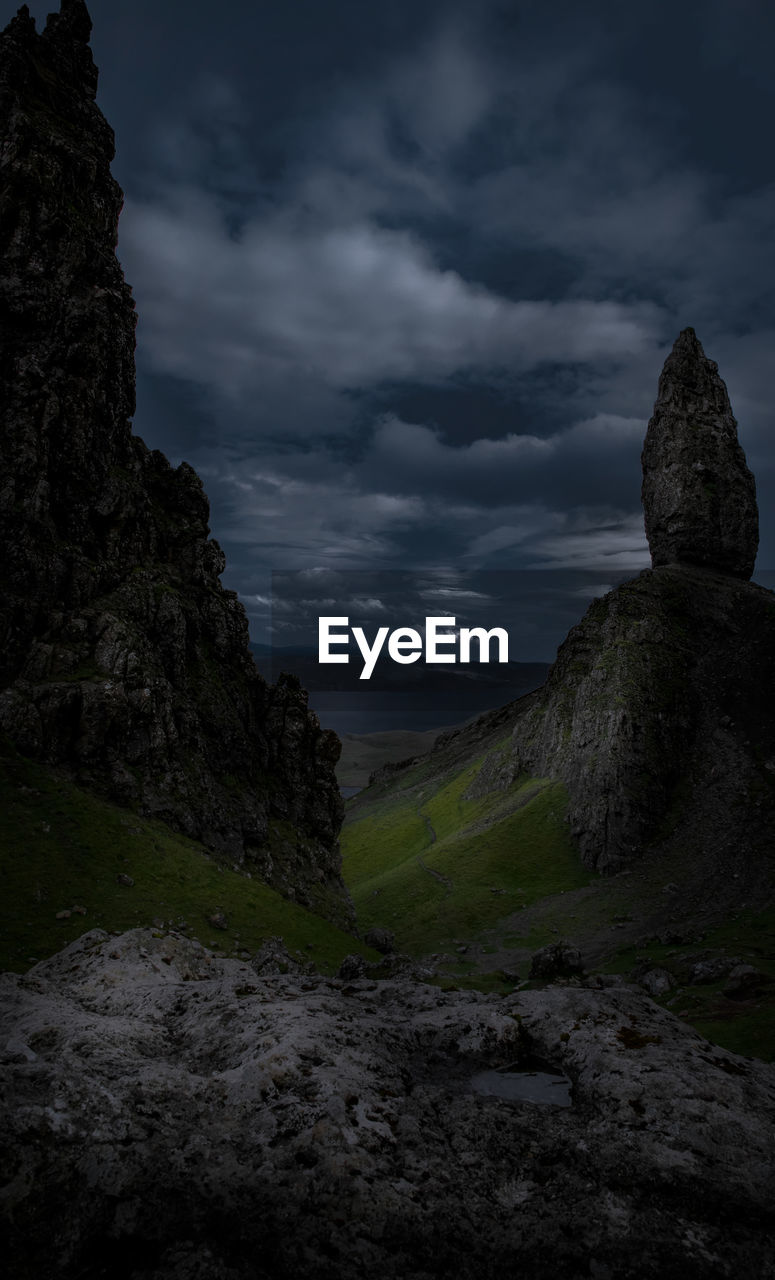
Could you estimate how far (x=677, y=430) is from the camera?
19150cm

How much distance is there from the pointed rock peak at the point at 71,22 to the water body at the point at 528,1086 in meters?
131

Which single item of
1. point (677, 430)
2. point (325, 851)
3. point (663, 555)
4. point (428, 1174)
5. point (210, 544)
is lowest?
point (325, 851)

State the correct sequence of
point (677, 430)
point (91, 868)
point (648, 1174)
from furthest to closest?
point (677, 430)
point (91, 868)
point (648, 1174)

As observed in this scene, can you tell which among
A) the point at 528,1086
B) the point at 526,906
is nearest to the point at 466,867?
the point at 526,906

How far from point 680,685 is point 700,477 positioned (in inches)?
3170

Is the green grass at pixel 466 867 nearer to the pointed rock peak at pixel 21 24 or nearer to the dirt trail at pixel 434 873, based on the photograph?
the dirt trail at pixel 434 873

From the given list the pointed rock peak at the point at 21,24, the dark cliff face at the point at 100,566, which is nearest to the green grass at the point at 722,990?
the dark cliff face at the point at 100,566

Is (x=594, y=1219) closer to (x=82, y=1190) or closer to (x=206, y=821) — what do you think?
(x=82, y=1190)

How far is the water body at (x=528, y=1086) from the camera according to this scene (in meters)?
14.7

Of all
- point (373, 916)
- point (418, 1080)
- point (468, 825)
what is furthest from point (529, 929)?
point (418, 1080)

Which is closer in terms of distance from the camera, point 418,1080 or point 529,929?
point 418,1080

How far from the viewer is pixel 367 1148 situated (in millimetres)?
11641

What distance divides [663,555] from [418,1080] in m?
200

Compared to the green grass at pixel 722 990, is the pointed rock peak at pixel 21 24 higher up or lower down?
higher up
